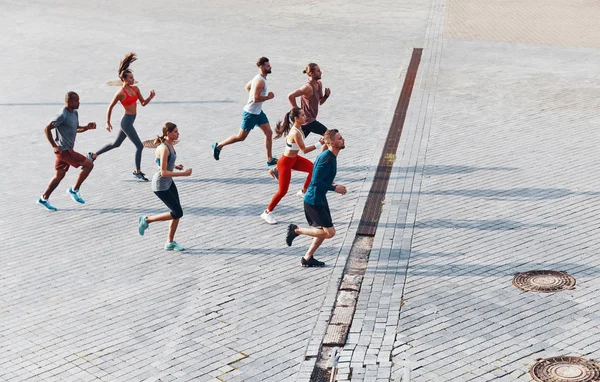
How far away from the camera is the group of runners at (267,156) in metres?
11.3

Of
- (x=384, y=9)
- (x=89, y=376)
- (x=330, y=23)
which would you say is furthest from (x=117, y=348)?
(x=384, y=9)

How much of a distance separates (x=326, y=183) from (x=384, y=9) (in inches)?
845

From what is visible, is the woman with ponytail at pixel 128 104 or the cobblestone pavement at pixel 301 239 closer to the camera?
the cobblestone pavement at pixel 301 239

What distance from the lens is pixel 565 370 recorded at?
29.3ft

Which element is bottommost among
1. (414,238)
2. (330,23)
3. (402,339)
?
(402,339)

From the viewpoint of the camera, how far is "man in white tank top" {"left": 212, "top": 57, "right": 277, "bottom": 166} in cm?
1495

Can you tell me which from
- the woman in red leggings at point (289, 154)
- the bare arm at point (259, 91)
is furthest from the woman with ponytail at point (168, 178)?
the bare arm at point (259, 91)

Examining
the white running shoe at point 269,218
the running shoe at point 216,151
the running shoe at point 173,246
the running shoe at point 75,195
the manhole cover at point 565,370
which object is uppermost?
the running shoe at point 216,151

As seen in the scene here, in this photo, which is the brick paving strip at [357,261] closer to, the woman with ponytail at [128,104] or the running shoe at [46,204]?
the woman with ponytail at [128,104]

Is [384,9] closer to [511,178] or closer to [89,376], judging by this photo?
[511,178]

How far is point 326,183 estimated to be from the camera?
11273mm

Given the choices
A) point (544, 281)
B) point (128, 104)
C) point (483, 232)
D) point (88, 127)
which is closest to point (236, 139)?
point (128, 104)

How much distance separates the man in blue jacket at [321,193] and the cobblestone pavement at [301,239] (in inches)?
14.9

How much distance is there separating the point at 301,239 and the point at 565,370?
14.6 ft
